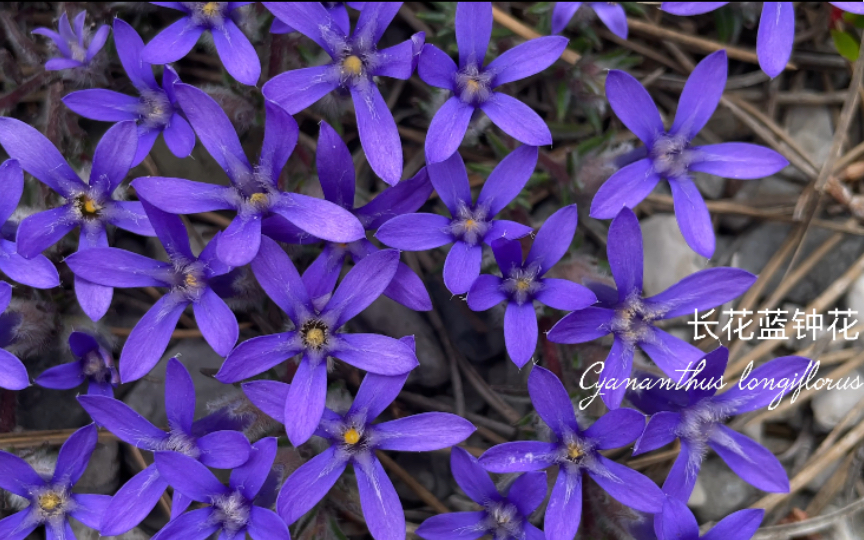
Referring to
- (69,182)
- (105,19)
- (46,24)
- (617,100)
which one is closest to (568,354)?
(617,100)

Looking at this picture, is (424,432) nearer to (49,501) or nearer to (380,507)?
(380,507)

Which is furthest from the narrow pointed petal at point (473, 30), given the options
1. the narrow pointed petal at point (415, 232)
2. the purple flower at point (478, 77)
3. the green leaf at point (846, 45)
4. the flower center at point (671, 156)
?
the green leaf at point (846, 45)

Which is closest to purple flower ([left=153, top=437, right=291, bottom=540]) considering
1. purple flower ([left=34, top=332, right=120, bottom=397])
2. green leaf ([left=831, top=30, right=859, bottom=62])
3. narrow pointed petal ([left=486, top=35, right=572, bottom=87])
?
purple flower ([left=34, top=332, right=120, bottom=397])

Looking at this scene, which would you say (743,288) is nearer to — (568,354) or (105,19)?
(568,354)

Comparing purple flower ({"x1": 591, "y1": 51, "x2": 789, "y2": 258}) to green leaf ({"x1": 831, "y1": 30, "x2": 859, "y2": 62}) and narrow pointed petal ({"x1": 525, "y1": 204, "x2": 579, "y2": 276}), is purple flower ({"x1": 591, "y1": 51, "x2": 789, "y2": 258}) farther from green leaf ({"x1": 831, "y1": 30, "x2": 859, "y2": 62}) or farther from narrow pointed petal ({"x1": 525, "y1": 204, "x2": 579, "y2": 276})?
green leaf ({"x1": 831, "y1": 30, "x2": 859, "y2": 62})

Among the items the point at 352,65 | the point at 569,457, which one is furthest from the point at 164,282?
the point at 569,457

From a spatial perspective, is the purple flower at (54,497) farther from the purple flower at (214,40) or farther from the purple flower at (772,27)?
the purple flower at (772,27)
